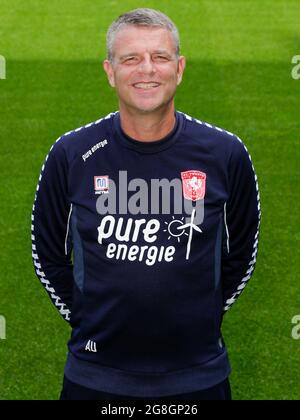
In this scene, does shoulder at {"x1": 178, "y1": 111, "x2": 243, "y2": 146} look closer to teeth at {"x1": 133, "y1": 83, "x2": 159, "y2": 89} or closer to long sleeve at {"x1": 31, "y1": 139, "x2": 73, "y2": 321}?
teeth at {"x1": 133, "y1": 83, "x2": 159, "y2": 89}

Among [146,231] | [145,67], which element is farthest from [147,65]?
[146,231]

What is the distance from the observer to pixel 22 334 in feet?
18.1

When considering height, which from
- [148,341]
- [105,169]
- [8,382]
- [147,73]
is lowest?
[8,382]

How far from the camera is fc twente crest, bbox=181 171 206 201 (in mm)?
2791

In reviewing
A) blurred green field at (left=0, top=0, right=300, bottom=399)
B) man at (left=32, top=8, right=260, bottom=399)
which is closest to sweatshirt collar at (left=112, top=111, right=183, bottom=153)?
man at (left=32, top=8, right=260, bottom=399)

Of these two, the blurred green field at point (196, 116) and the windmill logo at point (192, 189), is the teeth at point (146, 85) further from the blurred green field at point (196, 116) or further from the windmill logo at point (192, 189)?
the blurred green field at point (196, 116)

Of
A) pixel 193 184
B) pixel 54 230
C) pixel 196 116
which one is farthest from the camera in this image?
pixel 196 116

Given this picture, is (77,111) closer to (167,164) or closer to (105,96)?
(105,96)

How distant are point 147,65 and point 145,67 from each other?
0.03ft

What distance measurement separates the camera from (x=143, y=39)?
107 inches

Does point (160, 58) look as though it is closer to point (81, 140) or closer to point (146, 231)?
point (81, 140)

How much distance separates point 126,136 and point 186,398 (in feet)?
2.98

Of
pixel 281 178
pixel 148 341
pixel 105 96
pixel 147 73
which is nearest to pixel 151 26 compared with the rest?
pixel 147 73

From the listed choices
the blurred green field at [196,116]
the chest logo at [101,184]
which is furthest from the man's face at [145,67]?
the blurred green field at [196,116]
